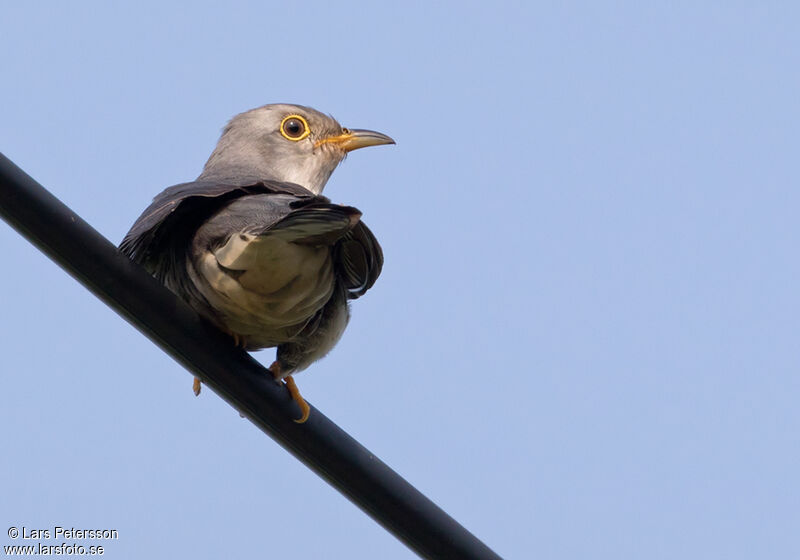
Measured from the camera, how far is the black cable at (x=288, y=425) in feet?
11.8

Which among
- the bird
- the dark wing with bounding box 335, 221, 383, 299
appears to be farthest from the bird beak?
the dark wing with bounding box 335, 221, 383, 299

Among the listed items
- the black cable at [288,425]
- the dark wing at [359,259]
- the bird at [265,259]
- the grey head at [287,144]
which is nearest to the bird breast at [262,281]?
the bird at [265,259]

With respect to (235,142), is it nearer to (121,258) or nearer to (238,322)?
(238,322)

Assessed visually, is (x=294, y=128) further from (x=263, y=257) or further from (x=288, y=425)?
(x=288, y=425)

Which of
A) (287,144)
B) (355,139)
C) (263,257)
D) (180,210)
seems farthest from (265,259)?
(355,139)

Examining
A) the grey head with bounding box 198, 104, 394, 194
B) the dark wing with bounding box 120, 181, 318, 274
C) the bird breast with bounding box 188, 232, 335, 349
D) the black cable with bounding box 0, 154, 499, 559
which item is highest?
the grey head with bounding box 198, 104, 394, 194

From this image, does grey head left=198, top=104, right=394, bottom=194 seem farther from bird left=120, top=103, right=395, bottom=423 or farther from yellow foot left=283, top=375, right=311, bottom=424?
yellow foot left=283, top=375, right=311, bottom=424

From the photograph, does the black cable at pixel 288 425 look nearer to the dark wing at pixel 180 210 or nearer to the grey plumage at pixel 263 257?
the grey plumage at pixel 263 257

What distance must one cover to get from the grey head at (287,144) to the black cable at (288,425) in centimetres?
294

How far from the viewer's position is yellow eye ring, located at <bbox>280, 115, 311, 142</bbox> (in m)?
7.09

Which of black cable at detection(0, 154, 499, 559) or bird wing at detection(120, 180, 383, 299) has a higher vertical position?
bird wing at detection(120, 180, 383, 299)

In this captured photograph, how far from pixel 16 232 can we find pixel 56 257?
14cm

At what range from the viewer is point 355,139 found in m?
7.36

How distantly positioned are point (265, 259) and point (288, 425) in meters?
0.85
